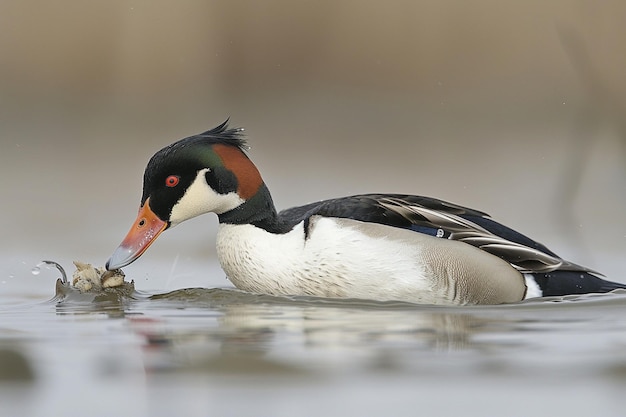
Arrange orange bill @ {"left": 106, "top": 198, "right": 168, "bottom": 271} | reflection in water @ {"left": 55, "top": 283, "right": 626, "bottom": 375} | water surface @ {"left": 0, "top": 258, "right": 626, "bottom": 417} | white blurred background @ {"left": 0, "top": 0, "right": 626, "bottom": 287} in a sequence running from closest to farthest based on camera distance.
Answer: water surface @ {"left": 0, "top": 258, "right": 626, "bottom": 417} → reflection in water @ {"left": 55, "top": 283, "right": 626, "bottom": 375} → orange bill @ {"left": 106, "top": 198, "right": 168, "bottom": 271} → white blurred background @ {"left": 0, "top": 0, "right": 626, "bottom": 287}

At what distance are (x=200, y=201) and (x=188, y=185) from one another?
0.11 metres

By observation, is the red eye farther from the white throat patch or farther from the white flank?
the white flank

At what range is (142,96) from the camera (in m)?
13.3

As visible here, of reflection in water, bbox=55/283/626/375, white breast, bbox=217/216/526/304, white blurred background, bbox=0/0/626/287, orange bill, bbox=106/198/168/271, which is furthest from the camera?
white blurred background, bbox=0/0/626/287

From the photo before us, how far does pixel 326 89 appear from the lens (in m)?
13.6

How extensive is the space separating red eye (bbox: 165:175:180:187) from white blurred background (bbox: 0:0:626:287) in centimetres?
405

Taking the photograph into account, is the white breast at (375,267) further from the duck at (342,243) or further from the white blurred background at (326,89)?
the white blurred background at (326,89)

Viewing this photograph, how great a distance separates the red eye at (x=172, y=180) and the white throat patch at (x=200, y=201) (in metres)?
0.07

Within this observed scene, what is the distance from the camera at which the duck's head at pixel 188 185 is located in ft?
21.8

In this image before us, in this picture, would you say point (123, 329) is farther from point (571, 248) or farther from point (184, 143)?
point (571, 248)

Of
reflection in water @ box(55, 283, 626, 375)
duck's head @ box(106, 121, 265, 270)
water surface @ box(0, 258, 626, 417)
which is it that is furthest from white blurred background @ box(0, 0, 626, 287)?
water surface @ box(0, 258, 626, 417)

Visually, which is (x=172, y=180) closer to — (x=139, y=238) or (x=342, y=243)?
(x=139, y=238)

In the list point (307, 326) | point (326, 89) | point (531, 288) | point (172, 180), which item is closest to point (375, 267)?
point (531, 288)

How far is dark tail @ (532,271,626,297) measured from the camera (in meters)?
6.70
